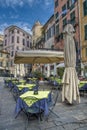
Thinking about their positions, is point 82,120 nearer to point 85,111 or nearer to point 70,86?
point 85,111

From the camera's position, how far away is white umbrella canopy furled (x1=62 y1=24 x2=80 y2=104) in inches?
253

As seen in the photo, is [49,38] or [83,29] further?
[49,38]

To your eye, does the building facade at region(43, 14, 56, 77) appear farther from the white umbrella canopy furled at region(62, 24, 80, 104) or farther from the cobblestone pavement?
the cobblestone pavement

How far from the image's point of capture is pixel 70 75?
656 centimetres

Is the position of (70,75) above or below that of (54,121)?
above

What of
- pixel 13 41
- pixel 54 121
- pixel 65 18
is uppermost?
pixel 13 41

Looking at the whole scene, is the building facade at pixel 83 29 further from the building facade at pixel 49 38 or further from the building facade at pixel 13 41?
the building facade at pixel 13 41

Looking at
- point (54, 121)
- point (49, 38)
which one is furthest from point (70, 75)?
point (49, 38)

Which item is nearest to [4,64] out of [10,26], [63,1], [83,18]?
[10,26]

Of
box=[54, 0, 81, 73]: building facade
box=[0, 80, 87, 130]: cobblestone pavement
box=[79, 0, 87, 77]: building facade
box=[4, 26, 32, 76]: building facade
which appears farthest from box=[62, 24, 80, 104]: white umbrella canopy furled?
box=[4, 26, 32, 76]: building facade

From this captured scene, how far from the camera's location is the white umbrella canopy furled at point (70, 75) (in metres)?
6.42

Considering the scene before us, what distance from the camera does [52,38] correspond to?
3122 centimetres

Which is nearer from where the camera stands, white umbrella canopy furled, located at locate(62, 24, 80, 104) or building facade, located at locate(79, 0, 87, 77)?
white umbrella canopy furled, located at locate(62, 24, 80, 104)

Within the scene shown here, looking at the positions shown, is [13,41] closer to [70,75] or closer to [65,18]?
[65,18]
